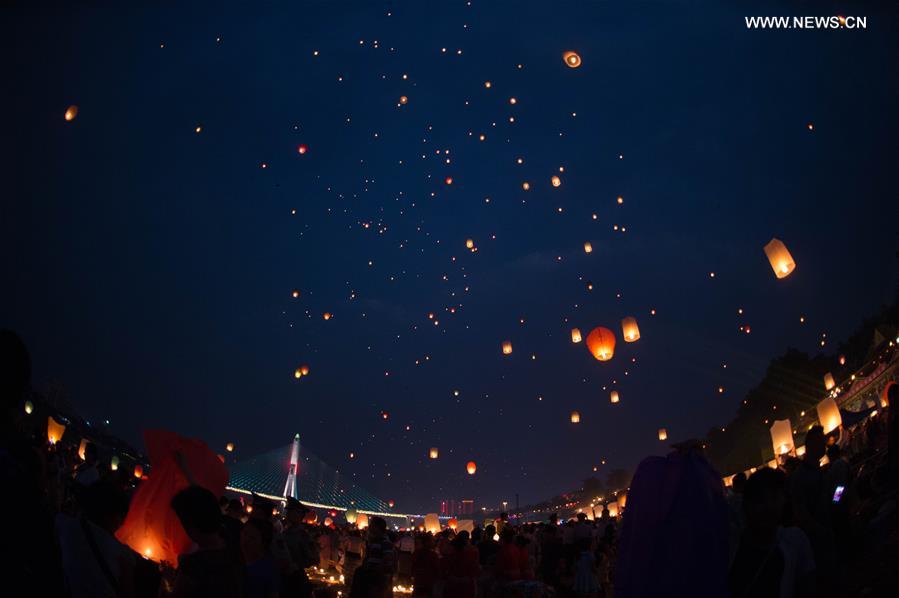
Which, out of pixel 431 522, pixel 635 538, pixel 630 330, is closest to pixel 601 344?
pixel 630 330

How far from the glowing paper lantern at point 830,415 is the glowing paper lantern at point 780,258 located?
493 centimetres

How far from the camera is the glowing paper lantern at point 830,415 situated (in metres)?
13.8

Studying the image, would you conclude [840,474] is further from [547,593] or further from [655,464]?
[547,593]

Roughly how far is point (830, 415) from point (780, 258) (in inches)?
213

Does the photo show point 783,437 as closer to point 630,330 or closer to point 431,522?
point 630,330

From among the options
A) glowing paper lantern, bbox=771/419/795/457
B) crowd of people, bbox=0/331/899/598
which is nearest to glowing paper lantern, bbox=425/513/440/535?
glowing paper lantern, bbox=771/419/795/457

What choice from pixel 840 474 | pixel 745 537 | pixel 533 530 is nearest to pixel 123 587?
pixel 745 537

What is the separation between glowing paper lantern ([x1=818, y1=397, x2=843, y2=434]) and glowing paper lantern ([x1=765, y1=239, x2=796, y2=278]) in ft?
16.2

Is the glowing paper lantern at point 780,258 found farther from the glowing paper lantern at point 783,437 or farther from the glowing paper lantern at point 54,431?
the glowing paper lantern at point 54,431

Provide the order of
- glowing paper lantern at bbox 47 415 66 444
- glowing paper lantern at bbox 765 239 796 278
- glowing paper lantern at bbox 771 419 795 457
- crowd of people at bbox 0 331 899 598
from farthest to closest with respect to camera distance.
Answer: glowing paper lantern at bbox 771 419 795 457
glowing paper lantern at bbox 47 415 66 444
glowing paper lantern at bbox 765 239 796 278
crowd of people at bbox 0 331 899 598

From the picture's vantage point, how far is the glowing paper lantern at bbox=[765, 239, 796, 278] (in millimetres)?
10344

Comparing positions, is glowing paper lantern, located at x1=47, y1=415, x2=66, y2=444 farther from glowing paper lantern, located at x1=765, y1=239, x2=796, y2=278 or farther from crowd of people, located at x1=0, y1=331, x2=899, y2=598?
glowing paper lantern, located at x1=765, y1=239, x2=796, y2=278

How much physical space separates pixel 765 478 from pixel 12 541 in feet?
7.92

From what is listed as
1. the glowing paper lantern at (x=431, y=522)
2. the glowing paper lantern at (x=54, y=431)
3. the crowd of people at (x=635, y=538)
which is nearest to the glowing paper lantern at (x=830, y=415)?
the crowd of people at (x=635, y=538)
